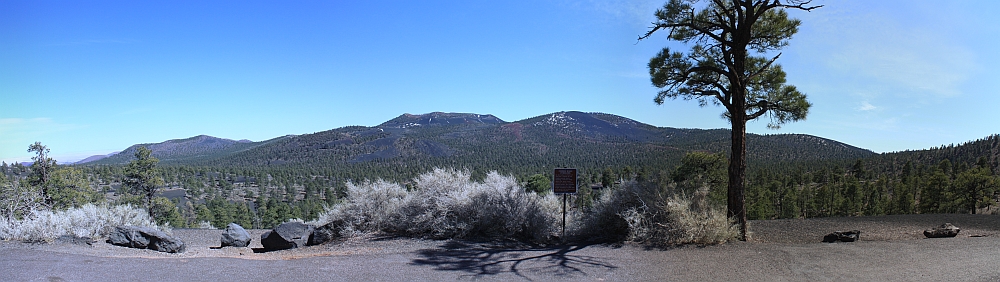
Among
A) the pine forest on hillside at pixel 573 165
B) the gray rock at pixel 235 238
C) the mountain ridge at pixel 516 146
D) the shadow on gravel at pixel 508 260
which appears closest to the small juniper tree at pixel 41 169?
the pine forest on hillside at pixel 573 165

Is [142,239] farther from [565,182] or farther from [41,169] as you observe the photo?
[41,169]

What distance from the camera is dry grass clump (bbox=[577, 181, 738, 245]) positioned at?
8.97m

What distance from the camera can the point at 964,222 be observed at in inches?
455

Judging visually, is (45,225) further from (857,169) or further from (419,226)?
(857,169)

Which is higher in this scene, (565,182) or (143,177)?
(565,182)

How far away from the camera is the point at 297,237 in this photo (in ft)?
39.8

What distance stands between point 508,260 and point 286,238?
22.2 feet

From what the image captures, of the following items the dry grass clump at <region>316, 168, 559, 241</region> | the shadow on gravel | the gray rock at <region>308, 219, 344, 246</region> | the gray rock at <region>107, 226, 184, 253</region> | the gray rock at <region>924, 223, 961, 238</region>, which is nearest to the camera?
the shadow on gravel

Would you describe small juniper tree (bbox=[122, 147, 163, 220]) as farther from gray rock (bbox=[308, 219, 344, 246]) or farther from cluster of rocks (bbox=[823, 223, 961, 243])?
cluster of rocks (bbox=[823, 223, 961, 243])

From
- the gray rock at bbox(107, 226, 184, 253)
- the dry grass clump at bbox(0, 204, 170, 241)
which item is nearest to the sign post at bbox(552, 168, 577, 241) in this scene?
the gray rock at bbox(107, 226, 184, 253)

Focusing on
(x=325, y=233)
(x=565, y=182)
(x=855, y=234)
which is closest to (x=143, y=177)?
(x=325, y=233)

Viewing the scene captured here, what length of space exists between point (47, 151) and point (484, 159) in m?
96.5

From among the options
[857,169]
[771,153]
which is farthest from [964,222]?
[771,153]

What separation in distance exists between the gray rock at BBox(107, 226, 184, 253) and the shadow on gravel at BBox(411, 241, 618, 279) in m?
6.07
